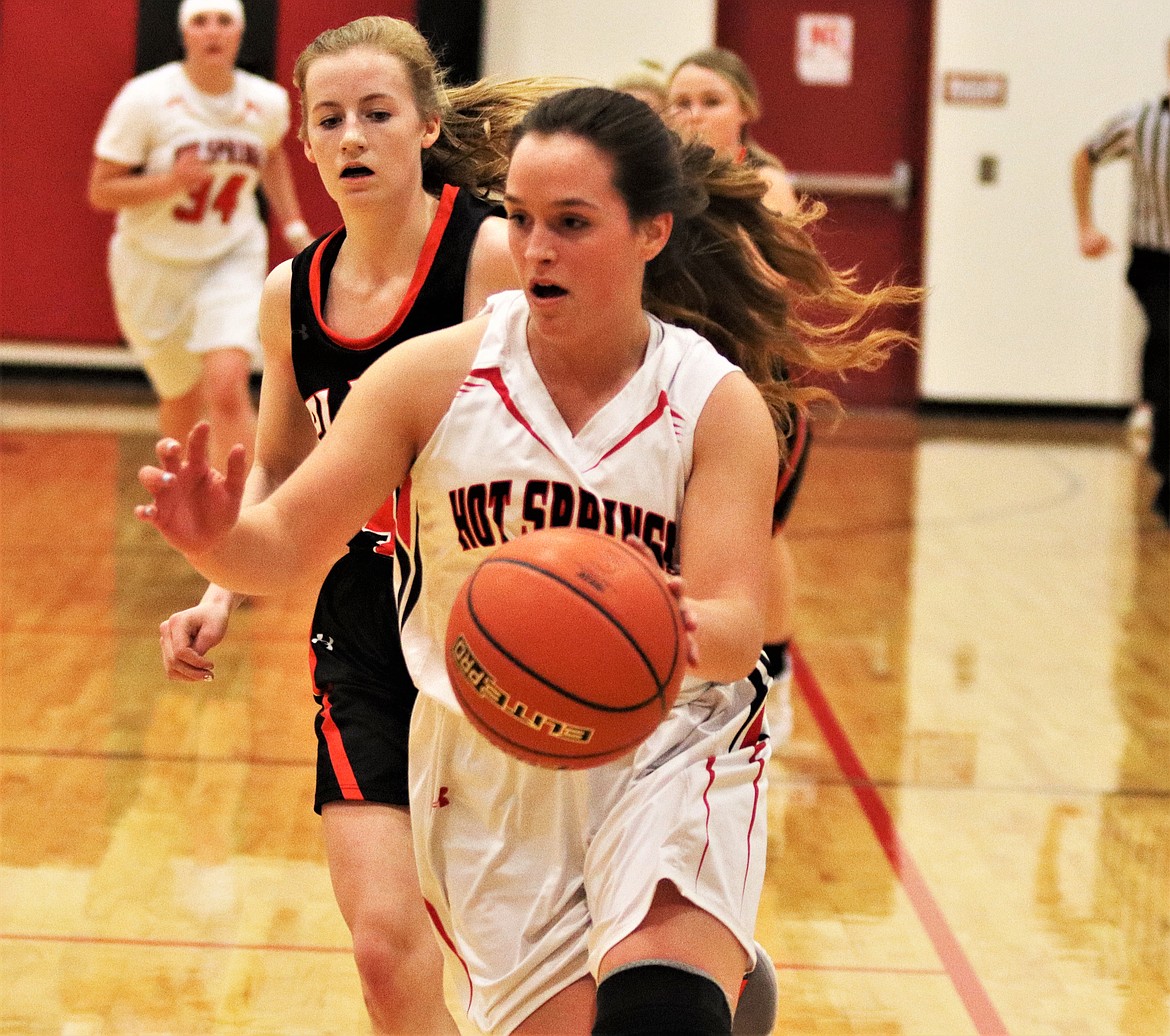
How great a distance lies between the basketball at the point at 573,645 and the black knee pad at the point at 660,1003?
0.27m

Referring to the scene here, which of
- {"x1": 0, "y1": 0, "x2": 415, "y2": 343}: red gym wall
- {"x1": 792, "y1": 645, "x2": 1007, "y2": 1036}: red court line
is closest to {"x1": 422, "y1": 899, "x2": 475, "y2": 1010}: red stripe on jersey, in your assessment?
{"x1": 792, "y1": 645, "x2": 1007, "y2": 1036}: red court line

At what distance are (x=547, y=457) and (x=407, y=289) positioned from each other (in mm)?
714

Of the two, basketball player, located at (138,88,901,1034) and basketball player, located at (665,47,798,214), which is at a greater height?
basketball player, located at (665,47,798,214)

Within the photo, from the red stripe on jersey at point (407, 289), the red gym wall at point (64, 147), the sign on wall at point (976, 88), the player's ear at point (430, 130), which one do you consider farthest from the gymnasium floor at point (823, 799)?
the sign on wall at point (976, 88)

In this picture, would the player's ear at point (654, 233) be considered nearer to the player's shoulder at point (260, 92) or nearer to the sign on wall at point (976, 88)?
the player's shoulder at point (260, 92)

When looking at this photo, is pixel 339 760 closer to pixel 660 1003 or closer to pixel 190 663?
pixel 190 663

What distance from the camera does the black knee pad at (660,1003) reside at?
6.86 feet

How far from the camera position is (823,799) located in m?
4.52

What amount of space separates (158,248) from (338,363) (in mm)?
4361

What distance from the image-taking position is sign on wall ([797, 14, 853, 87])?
11.6 metres

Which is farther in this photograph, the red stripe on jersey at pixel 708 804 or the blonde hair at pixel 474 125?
the blonde hair at pixel 474 125

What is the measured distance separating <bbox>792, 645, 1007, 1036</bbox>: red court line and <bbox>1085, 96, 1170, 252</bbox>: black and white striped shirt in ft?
12.3

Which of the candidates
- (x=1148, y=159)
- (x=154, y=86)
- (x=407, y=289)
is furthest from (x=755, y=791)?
(x=1148, y=159)

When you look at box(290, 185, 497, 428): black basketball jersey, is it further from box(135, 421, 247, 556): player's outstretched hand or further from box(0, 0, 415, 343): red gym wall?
box(0, 0, 415, 343): red gym wall
